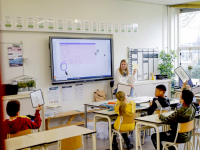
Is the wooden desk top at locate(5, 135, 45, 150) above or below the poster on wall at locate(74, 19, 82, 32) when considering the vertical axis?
below

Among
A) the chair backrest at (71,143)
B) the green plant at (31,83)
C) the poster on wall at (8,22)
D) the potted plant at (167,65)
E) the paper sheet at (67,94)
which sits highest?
the poster on wall at (8,22)

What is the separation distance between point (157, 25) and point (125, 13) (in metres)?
1.30

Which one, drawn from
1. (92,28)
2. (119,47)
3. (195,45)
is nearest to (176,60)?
(195,45)

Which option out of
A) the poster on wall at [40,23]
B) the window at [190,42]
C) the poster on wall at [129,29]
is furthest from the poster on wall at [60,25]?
the window at [190,42]

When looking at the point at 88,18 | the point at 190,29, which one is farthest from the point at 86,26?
the point at 190,29

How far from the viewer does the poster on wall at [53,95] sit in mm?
5762

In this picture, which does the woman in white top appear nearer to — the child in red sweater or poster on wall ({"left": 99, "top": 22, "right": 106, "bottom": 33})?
poster on wall ({"left": 99, "top": 22, "right": 106, "bottom": 33})

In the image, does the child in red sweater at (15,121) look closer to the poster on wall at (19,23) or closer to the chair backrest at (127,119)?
the chair backrest at (127,119)

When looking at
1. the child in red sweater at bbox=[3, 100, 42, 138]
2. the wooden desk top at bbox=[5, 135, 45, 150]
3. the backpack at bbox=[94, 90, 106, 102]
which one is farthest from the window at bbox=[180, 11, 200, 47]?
the wooden desk top at bbox=[5, 135, 45, 150]

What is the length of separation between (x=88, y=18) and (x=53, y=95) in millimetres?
2088

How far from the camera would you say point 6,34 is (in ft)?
17.0

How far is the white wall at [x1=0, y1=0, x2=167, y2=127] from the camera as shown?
5379 millimetres

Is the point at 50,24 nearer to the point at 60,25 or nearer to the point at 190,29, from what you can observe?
the point at 60,25

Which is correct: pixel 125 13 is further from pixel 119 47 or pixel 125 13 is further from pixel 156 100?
pixel 156 100
